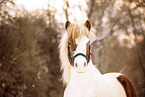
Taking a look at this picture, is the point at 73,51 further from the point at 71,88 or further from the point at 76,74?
the point at 71,88

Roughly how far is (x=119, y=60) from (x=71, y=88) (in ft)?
80.0

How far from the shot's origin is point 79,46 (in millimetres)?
2689

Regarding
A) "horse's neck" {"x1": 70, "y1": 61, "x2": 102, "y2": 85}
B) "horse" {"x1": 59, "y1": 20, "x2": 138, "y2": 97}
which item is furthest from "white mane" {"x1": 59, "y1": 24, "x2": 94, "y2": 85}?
"horse's neck" {"x1": 70, "y1": 61, "x2": 102, "y2": 85}

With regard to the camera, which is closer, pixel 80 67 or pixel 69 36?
pixel 80 67

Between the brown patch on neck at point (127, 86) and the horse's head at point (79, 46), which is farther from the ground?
the horse's head at point (79, 46)

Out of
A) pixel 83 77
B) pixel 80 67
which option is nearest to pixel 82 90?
pixel 83 77

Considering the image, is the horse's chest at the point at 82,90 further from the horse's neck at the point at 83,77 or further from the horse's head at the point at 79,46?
the horse's head at the point at 79,46

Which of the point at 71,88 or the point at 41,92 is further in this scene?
the point at 41,92

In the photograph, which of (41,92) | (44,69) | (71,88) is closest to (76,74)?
(71,88)

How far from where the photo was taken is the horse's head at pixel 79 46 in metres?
2.53

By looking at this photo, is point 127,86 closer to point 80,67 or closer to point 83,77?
point 83,77

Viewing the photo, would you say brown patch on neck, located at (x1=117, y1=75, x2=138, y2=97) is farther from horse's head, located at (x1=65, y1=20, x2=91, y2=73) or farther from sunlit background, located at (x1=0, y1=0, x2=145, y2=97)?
sunlit background, located at (x1=0, y1=0, x2=145, y2=97)

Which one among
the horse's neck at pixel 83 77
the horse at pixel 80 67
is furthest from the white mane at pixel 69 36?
the horse's neck at pixel 83 77

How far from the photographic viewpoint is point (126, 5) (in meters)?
9.13
